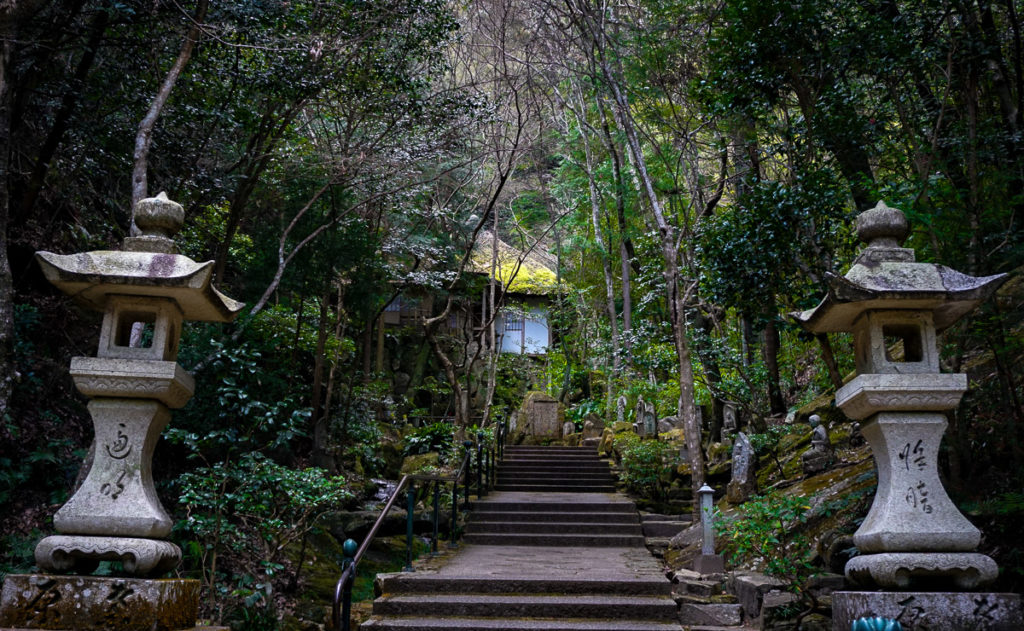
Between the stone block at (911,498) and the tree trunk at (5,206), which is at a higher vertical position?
the tree trunk at (5,206)

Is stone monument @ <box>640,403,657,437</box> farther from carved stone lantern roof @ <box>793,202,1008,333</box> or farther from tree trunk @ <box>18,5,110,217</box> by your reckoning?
tree trunk @ <box>18,5,110,217</box>

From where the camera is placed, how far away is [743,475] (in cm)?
895

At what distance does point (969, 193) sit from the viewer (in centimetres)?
571

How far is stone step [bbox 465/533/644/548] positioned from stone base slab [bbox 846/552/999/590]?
6002mm

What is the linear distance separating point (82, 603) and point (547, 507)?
785cm

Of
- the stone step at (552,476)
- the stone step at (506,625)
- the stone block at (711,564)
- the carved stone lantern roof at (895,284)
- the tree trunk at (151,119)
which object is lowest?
the stone step at (506,625)

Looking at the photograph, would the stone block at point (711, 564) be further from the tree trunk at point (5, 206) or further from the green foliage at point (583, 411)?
the green foliage at point (583, 411)

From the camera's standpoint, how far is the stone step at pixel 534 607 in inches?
227

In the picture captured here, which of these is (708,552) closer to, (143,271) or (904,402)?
(904,402)

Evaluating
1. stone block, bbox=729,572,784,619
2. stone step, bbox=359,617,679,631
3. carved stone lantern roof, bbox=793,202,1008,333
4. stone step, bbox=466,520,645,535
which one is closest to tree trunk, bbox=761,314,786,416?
stone step, bbox=466,520,645,535

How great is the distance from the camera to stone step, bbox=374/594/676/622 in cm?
577

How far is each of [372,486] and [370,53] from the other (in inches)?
299

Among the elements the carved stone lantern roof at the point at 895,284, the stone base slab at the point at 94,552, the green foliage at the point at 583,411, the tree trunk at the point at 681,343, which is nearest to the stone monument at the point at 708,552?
the tree trunk at the point at 681,343

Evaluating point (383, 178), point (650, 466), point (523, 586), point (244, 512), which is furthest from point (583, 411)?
point (244, 512)
